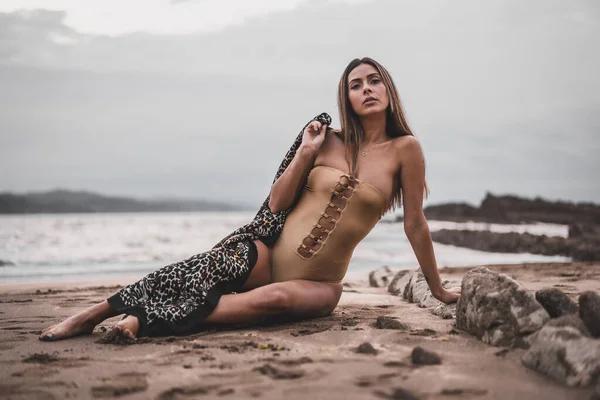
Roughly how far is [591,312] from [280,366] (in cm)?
159

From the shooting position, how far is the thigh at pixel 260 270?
3629mm

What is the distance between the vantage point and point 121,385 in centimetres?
225

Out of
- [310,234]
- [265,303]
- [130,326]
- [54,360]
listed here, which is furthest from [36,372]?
[310,234]

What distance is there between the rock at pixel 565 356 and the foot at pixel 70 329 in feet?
8.61

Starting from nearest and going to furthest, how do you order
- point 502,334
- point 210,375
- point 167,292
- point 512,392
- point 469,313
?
point 512,392, point 210,375, point 502,334, point 469,313, point 167,292

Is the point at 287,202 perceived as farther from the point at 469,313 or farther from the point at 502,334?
the point at 502,334

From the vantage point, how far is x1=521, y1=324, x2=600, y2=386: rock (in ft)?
6.72

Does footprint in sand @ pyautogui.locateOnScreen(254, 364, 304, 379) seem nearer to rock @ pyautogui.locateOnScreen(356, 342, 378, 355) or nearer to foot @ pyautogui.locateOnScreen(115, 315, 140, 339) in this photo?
rock @ pyautogui.locateOnScreen(356, 342, 378, 355)

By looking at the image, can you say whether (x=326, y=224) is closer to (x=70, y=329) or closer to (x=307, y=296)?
(x=307, y=296)

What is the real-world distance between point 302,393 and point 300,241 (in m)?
1.62

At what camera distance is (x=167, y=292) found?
3.38 meters

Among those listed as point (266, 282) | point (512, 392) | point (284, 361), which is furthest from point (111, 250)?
point (512, 392)

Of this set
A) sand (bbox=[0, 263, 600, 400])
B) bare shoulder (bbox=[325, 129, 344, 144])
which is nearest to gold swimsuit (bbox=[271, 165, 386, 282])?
bare shoulder (bbox=[325, 129, 344, 144])

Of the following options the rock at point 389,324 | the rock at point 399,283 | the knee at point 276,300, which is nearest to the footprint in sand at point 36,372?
the knee at point 276,300
